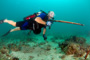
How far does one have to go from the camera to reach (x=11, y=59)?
23.6 ft

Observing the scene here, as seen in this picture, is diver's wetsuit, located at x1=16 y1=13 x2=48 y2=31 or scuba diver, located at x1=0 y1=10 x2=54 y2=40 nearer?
scuba diver, located at x1=0 y1=10 x2=54 y2=40

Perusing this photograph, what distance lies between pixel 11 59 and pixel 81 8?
143m

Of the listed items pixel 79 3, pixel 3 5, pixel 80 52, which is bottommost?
pixel 80 52

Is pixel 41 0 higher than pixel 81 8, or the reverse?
pixel 41 0

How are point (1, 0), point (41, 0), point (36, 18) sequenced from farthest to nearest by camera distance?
point (41, 0) < point (1, 0) < point (36, 18)

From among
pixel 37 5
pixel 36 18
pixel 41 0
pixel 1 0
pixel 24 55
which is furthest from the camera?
pixel 41 0

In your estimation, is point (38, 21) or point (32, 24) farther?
point (32, 24)

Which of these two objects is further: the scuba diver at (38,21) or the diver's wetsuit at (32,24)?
the diver's wetsuit at (32,24)

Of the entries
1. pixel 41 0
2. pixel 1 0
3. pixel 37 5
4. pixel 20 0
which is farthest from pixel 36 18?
pixel 41 0

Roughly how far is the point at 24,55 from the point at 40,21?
348 cm

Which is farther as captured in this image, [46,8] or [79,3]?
[46,8]

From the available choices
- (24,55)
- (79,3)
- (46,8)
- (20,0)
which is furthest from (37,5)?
(24,55)

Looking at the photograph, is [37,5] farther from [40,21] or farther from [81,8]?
[40,21]

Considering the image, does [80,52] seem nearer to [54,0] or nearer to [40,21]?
[40,21]
